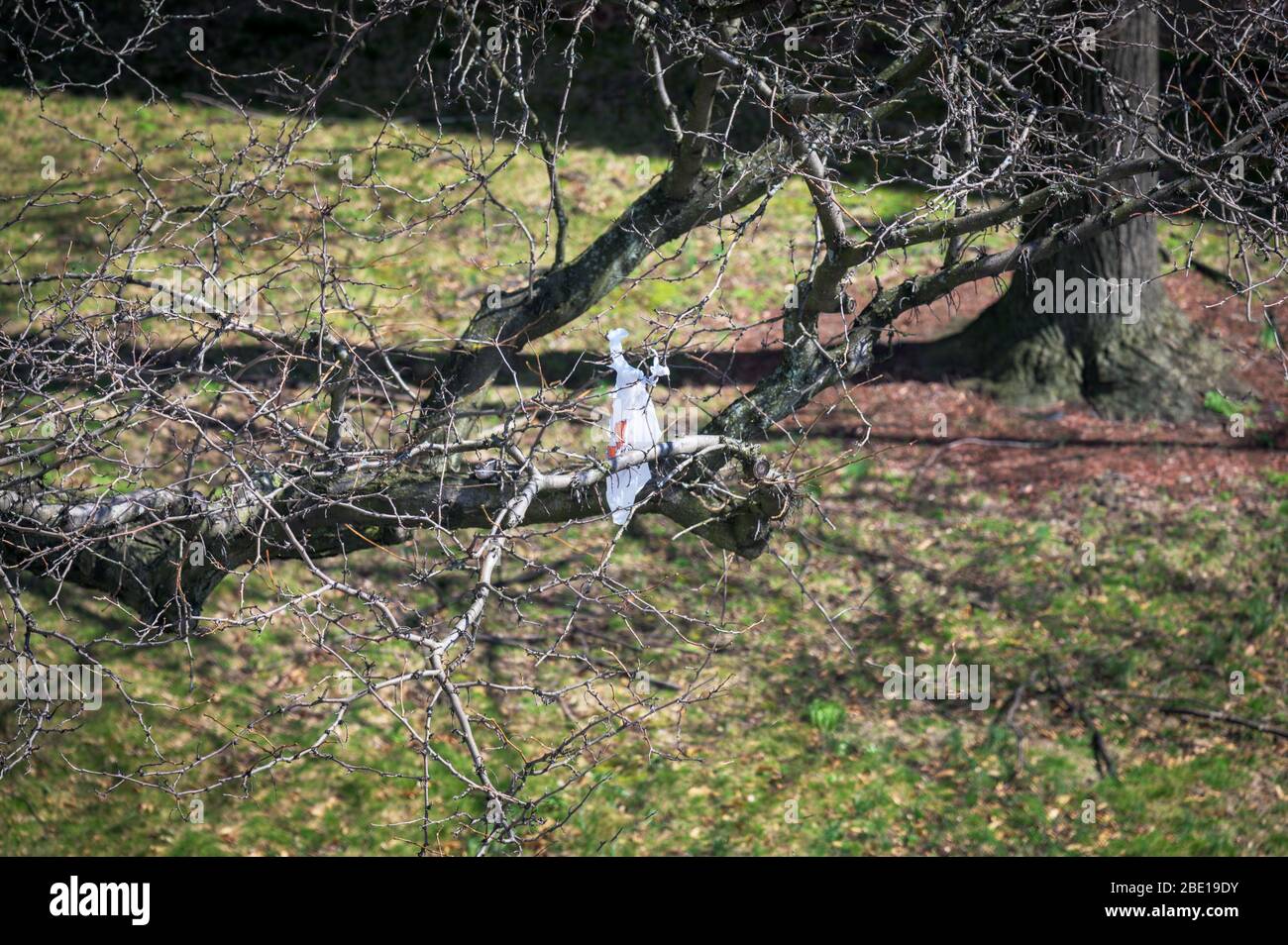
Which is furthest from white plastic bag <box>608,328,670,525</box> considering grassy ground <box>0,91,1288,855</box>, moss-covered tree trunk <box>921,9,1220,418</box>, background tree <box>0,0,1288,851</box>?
moss-covered tree trunk <box>921,9,1220,418</box>

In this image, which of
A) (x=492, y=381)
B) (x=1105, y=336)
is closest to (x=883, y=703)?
(x=492, y=381)

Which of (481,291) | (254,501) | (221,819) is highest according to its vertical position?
(481,291)

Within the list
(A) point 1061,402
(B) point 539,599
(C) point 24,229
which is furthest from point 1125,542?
(C) point 24,229

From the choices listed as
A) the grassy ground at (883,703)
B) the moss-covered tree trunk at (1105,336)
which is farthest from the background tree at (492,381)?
the grassy ground at (883,703)

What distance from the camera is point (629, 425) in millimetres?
4836

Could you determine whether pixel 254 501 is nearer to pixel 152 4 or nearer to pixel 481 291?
pixel 152 4

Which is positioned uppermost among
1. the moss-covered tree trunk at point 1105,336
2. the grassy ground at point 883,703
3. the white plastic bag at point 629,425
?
the moss-covered tree trunk at point 1105,336

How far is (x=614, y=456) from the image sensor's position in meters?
4.73

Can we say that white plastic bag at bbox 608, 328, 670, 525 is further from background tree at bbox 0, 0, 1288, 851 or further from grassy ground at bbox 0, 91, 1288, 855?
grassy ground at bbox 0, 91, 1288, 855

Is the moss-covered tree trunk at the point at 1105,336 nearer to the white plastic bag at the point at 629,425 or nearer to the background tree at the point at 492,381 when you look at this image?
the background tree at the point at 492,381

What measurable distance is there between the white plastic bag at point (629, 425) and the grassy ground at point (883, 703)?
1.36 metres

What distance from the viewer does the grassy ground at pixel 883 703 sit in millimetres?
6961

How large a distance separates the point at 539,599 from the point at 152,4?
14.6 ft

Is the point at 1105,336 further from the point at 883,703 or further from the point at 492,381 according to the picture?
the point at 492,381
